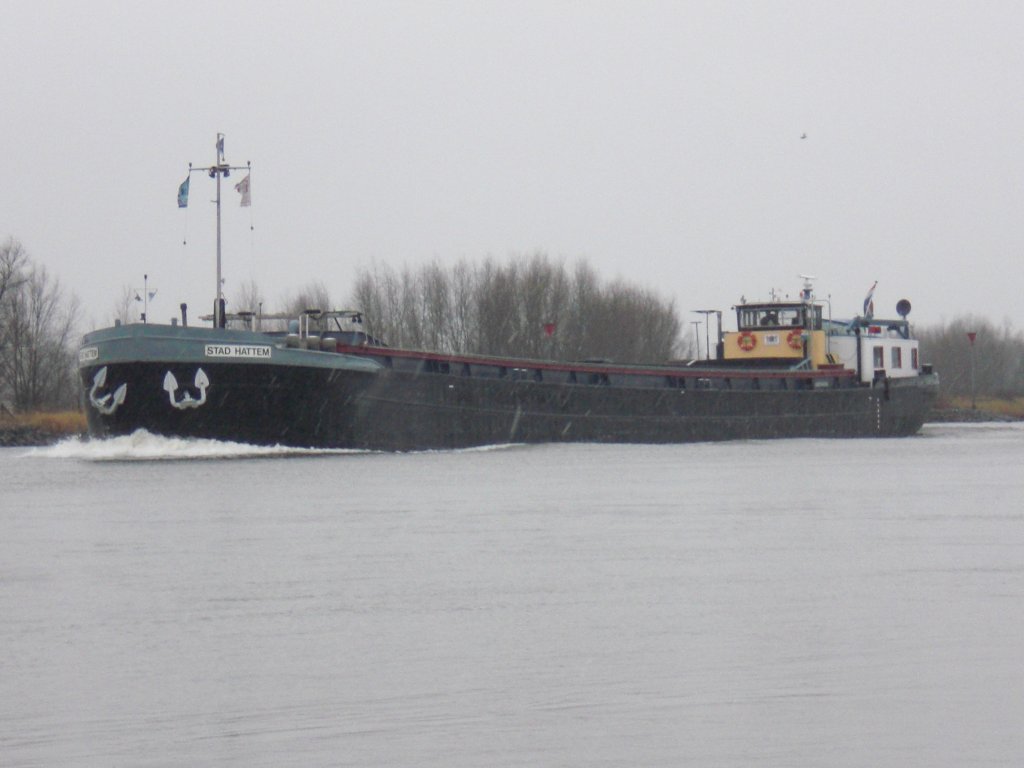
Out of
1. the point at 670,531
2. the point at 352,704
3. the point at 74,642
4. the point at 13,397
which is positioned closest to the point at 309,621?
the point at 74,642

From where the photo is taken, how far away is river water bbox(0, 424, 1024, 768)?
8594 millimetres

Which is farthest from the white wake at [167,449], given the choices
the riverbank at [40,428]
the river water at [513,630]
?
the riverbank at [40,428]

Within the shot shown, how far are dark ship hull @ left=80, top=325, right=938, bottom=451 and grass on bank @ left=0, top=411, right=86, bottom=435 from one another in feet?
63.7

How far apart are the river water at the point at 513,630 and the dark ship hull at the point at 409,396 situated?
11.3 metres

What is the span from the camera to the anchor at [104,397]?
1428 inches

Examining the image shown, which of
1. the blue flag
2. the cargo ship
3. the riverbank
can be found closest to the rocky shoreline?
the riverbank

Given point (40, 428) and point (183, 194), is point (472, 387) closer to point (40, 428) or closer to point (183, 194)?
point (183, 194)

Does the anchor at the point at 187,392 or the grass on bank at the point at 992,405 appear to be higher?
the anchor at the point at 187,392

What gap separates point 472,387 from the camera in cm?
4244

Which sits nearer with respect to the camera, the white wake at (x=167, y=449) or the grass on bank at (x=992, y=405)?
the white wake at (x=167, y=449)

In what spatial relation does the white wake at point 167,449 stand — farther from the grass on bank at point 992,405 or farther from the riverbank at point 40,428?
the grass on bank at point 992,405

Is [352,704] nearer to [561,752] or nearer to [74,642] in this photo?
[561,752]

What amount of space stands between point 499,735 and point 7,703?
2991 millimetres

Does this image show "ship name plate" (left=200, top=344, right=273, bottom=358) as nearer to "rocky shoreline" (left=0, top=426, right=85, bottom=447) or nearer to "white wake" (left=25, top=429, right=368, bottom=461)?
"white wake" (left=25, top=429, right=368, bottom=461)
